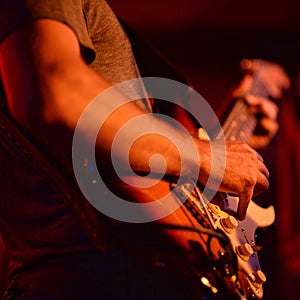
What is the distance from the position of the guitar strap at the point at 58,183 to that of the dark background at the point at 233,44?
90.8 inches

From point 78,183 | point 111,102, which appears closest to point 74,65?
point 111,102

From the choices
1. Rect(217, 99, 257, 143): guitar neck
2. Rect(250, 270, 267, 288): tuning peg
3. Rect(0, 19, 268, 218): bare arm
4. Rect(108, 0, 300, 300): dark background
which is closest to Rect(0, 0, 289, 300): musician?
Rect(0, 19, 268, 218): bare arm

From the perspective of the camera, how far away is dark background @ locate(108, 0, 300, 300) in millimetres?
3039

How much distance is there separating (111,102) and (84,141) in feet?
0.26

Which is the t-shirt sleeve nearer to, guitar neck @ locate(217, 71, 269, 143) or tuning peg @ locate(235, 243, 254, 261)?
tuning peg @ locate(235, 243, 254, 261)

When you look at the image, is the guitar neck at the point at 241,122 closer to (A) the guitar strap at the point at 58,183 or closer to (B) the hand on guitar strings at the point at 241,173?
(B) the hand on guitar strings at the point at 241,173

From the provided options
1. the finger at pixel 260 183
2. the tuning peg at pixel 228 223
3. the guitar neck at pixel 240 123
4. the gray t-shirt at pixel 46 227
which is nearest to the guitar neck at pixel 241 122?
the guitar neck at pixel 240 123

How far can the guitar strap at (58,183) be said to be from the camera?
0.78 meters

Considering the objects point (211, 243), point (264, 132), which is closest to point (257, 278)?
point (211, 243)

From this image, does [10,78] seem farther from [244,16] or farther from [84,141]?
[244,16]

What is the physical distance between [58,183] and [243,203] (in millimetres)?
360

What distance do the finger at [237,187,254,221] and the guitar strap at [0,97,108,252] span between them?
0.92 ft

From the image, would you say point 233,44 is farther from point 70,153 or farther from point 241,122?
point 70,153

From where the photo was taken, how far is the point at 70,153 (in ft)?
2.48
